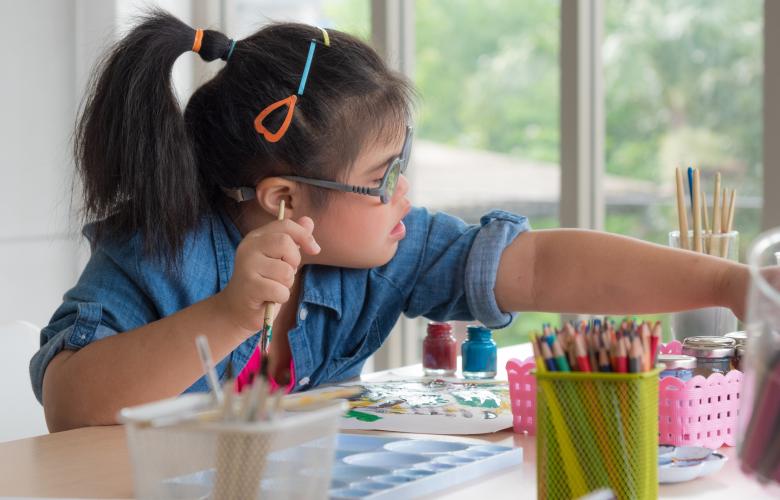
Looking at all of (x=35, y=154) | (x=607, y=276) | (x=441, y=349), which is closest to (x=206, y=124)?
(x=441, y=349)

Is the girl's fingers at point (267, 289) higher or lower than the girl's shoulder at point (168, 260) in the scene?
lower

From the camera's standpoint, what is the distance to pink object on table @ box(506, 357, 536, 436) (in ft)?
3.19

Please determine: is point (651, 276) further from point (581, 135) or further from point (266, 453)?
point (581, 135)

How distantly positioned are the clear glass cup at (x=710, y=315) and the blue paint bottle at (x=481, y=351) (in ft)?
0.76

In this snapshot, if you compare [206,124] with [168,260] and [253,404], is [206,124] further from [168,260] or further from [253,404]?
[253,404]

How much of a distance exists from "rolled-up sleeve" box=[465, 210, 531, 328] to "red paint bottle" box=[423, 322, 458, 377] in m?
Answer: 0.05

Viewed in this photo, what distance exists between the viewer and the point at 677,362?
95cm

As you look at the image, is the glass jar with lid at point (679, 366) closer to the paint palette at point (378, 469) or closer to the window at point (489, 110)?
the paint palette at point (378, 469)

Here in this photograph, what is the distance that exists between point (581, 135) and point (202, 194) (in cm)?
120

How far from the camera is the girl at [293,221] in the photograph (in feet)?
3.92

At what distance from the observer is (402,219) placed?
143 centimetres

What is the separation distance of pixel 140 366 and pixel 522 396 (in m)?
0.42

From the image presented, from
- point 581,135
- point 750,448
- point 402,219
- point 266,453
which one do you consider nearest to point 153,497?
point 266,453

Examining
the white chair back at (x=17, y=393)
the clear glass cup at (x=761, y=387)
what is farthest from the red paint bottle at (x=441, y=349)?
the clear glass cup at (x=761, y=387)
